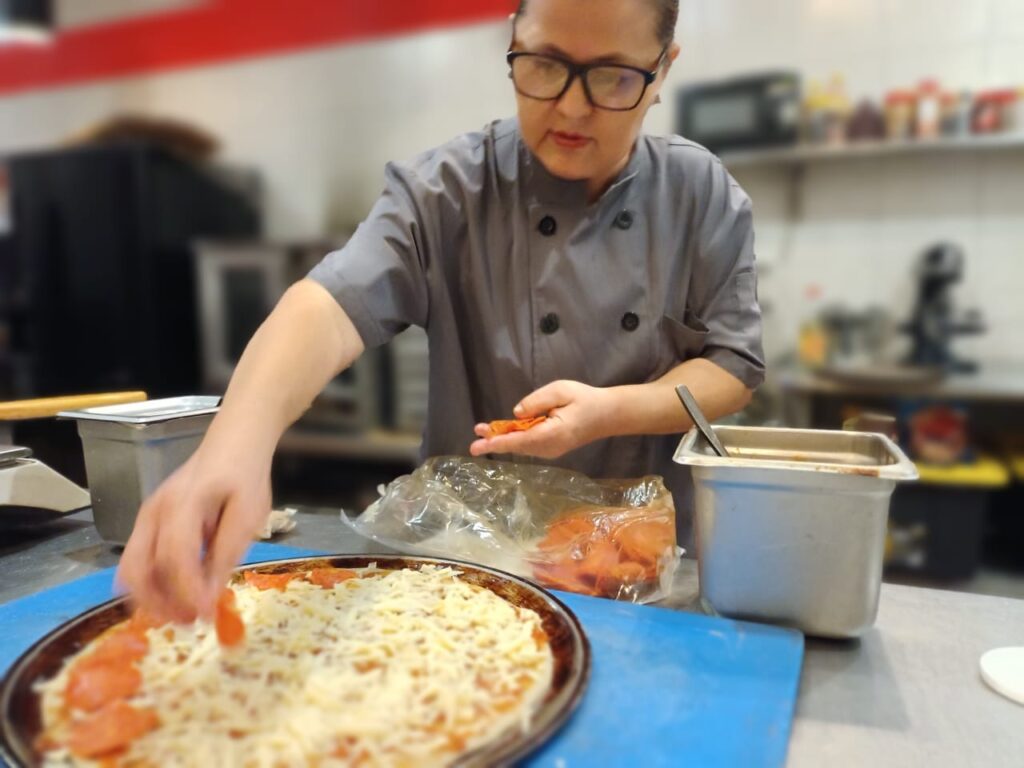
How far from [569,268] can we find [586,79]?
274mm

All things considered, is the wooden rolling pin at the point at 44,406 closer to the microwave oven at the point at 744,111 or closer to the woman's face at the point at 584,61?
the woman's face at the point at 584,61

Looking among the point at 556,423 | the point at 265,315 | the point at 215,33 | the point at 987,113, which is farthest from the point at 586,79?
the point at 215,33

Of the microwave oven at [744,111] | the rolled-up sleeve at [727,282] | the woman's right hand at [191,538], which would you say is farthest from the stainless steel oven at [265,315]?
the woman's right hand at [191,538]

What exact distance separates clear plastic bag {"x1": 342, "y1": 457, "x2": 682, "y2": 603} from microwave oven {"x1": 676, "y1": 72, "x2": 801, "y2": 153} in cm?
226

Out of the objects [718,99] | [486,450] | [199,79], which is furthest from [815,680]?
[199,79]

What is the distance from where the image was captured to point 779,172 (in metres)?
3.13

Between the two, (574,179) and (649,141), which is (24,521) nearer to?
(574,179)

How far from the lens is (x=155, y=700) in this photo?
0.63 m

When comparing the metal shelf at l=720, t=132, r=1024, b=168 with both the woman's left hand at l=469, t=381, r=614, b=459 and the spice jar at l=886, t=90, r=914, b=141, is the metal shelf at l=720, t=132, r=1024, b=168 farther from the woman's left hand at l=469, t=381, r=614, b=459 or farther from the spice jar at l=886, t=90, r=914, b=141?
the woman's left hand at l=469, t=381, r=614, b=459

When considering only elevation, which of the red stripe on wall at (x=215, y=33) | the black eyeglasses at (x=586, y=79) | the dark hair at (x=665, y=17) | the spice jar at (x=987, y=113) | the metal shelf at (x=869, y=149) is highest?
the red stripe on wall at (x=215, y=33)

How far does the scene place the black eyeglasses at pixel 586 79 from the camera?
960mm

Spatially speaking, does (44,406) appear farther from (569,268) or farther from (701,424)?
(701,424)

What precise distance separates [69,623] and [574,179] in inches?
32.7

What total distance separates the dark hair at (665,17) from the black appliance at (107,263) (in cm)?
309
